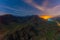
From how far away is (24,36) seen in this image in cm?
132

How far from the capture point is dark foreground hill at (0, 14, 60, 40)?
1.30 meters

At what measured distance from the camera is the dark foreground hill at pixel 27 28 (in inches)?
51.3

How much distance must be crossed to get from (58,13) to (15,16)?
47 cm

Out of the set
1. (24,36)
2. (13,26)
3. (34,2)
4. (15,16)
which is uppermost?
(34,2)

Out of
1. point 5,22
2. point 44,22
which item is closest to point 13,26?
point 5,22

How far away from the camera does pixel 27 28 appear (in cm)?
134

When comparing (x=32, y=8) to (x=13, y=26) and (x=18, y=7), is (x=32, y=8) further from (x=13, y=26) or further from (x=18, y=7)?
(x=13, y=26)

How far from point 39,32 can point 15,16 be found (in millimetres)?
306

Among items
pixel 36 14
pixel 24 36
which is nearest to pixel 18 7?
pixel 36 14

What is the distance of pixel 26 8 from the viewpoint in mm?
1379

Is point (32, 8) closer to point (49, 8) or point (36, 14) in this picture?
point (36, 14)

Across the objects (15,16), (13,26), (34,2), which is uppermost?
(34,2)

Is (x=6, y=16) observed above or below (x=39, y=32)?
above

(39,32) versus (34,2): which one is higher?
(34,2)
